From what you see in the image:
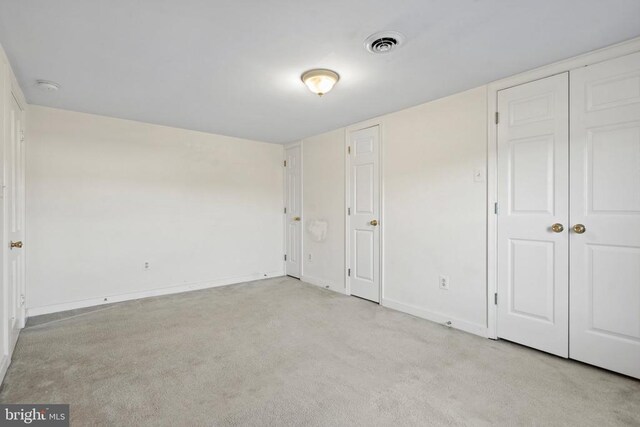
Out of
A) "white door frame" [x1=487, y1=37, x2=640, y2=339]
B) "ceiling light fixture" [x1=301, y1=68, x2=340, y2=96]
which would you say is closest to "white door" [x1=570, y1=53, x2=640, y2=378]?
"white door frame" [x1=487, y1=37, x2=640, y2=339]

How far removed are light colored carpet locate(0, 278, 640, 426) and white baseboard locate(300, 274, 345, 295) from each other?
1.02 metres

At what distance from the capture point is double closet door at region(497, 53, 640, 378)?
2.04 m

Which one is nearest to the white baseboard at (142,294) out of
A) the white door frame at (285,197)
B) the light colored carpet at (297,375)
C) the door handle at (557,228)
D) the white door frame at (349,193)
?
the light colored carpet at (297,375)

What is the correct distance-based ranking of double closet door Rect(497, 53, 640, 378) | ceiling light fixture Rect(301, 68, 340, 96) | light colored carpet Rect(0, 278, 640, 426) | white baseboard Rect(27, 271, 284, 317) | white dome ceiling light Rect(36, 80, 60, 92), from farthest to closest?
1. white baseboard Rect(27, 271, 284, 317)
2. white dome ceiling light Rect(36, 80, 60, 92)
3. ceiling light fixture Rect(301, 68, 340, 96)
4. double closet door Rect(497, 53, 640, 378)
5. light colored carpet Rect(0, 278, 640, 426)

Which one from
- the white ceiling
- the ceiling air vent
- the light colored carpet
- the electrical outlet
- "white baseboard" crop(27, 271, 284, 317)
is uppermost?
the white ceiling

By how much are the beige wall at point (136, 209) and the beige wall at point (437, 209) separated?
2251 mm

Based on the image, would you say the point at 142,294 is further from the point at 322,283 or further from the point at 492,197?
the point at 492,197

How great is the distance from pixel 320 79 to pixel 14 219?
284 cm

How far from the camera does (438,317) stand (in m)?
3.07

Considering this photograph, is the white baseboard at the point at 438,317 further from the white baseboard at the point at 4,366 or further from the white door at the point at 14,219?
the white door at the point at 14,219

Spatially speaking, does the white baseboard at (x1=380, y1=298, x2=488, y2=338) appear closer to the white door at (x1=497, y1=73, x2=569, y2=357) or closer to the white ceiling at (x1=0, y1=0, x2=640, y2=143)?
the white door at (x1=497, y1=73, x2=569, y2=357)

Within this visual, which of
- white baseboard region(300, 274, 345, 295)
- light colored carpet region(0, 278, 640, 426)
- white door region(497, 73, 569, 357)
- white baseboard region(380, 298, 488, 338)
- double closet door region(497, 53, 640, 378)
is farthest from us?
white baseboard region(300, 274, 345, 295)

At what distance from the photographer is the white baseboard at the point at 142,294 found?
3332 millimetres

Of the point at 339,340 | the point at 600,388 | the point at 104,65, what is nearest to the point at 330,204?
the point at 339,340
